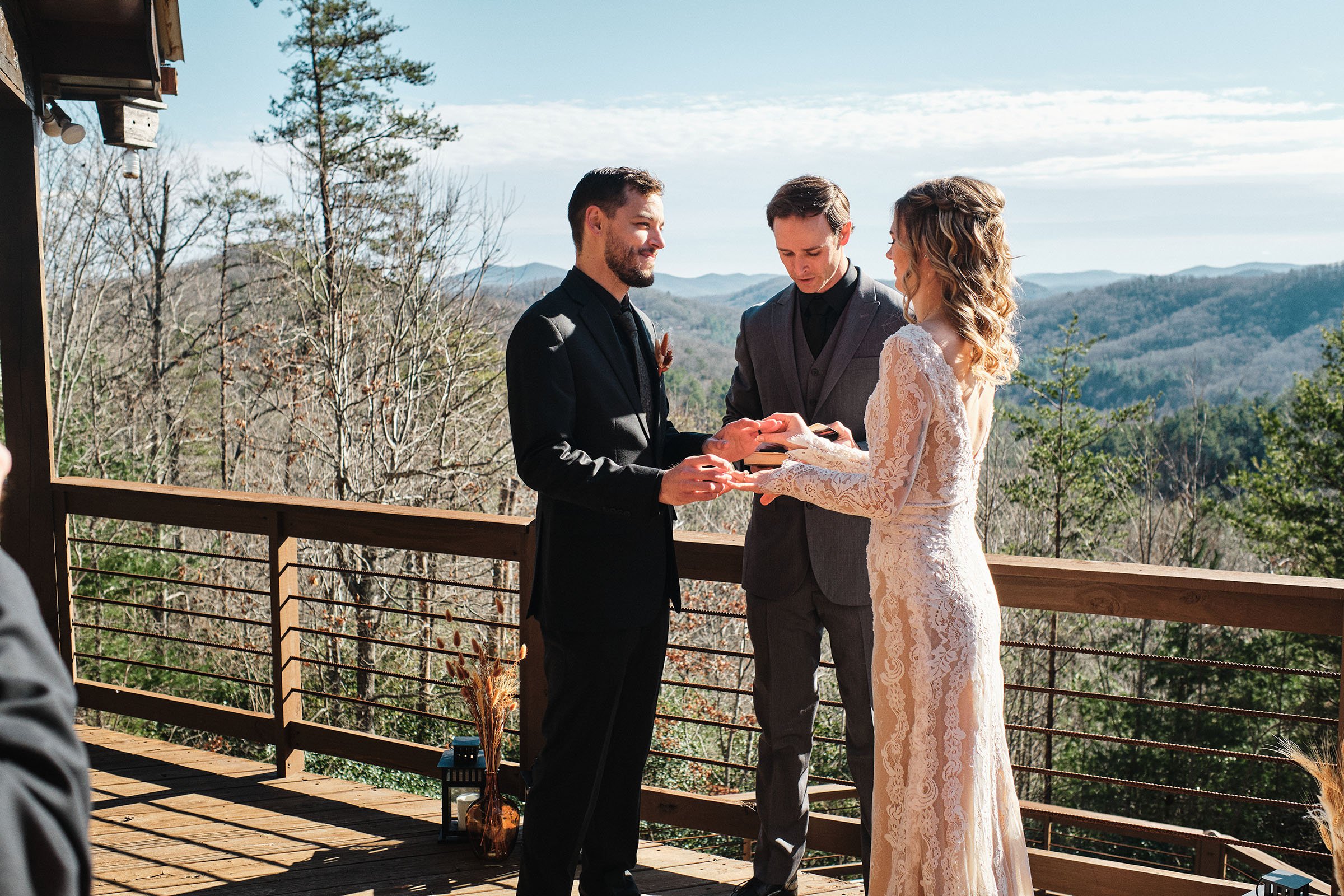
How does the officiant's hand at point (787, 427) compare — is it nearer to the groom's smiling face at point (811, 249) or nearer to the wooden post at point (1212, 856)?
the groom's smiling face at point (811, 249)

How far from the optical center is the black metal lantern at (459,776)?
10.2 ft

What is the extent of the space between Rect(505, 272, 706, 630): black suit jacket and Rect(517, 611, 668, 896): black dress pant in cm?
7

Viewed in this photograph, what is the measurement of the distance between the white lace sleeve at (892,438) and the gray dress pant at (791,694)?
0.54 m

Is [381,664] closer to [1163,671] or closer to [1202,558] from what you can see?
[1163,671]

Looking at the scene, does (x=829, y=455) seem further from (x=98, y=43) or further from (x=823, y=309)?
(x=98, y=43)

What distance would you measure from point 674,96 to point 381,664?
40.5 m

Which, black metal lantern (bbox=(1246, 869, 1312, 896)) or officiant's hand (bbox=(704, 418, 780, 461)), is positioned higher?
officiant's hand (bbox=(704, 418, 780, 461))

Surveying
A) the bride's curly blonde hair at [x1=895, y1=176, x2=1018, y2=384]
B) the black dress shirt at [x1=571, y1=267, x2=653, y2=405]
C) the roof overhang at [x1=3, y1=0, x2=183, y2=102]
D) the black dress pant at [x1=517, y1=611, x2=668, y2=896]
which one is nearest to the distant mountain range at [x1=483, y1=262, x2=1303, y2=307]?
the roof overhang at [x1=3, y1=0, x2=183, y2=102]

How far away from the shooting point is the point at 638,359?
8.22ft

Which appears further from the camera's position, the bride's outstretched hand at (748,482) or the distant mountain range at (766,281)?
the distant mountain range at (766,281)

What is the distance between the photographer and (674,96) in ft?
161

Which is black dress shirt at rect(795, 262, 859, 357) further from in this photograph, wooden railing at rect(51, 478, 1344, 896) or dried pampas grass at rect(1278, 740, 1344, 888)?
dried pampas grass at rect(1278, 740, 1344, 888)

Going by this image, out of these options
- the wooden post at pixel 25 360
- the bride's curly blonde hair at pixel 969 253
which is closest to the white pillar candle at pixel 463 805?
the wooden post at pixel 25 360

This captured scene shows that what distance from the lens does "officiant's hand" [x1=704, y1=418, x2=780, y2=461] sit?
245 centimetres
